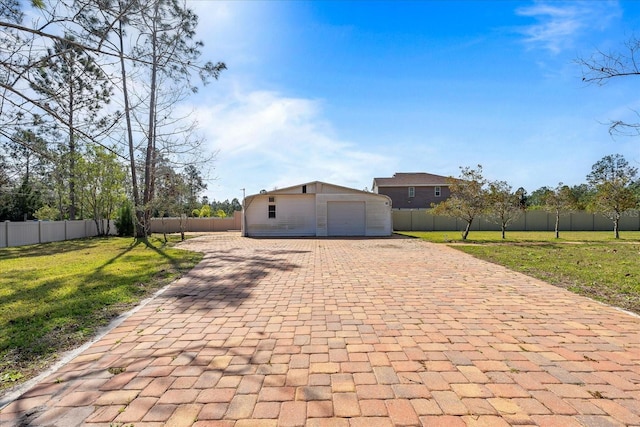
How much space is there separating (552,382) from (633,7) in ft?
19.2

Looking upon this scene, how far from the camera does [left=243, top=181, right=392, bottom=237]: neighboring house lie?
18.7 m

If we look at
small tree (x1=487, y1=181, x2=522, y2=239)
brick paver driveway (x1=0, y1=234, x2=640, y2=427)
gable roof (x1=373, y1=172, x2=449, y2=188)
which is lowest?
brick paver driveway (x1=0, y1=234, x2=640, y2=427)

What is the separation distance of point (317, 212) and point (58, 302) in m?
14.7

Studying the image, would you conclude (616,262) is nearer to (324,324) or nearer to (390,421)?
(324,324)

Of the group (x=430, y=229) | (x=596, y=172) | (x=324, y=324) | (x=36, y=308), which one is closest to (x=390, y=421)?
(x=324, y=324)

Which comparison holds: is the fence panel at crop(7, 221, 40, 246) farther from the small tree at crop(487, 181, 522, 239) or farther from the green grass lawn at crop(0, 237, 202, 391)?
the small tree at crop(487, 181, 522, 239)

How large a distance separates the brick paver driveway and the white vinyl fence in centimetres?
1540

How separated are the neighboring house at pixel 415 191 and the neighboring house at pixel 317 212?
45.7ft

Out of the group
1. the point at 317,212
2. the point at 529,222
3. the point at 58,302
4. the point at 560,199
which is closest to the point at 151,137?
the point at 58,302

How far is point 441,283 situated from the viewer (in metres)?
5.68

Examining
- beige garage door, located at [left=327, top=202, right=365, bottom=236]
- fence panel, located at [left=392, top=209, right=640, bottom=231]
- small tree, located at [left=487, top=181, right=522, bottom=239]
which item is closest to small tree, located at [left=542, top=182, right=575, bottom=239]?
small tree, located at [left=487, top=181, right=522, bottom=239]

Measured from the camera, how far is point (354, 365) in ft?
8.45

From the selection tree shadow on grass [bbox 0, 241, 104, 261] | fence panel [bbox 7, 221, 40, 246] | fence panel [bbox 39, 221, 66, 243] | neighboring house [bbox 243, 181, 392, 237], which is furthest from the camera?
neighboring house [bbox 243, 181, 392, 237]

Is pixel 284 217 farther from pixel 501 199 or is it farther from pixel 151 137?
pixel 501 199
